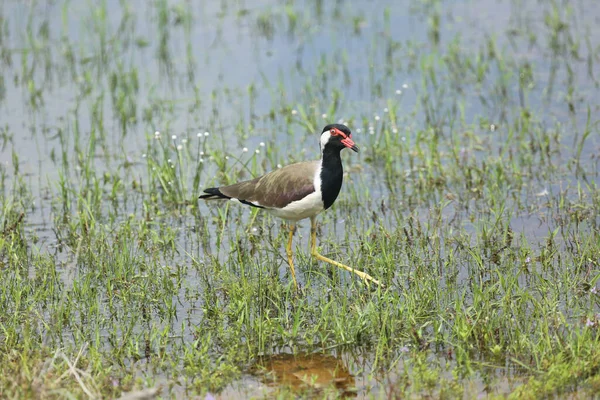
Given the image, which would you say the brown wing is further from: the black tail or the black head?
the black head

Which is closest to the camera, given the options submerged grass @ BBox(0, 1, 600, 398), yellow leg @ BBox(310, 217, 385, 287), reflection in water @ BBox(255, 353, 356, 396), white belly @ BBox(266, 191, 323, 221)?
reflection in water @ BBox(255, 353, 356, 396)

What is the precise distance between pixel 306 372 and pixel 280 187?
6.66ft

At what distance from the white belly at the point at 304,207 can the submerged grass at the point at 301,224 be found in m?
0.44

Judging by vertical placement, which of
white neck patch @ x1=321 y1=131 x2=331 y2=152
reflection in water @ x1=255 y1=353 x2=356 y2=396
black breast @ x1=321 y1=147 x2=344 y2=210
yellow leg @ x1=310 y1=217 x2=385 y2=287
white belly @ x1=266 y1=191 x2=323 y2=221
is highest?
white neck patch @ x1=321 y1=131 x2=331 y2=152

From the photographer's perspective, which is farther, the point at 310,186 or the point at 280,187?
the point at 280,187

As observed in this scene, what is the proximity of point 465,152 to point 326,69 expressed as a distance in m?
3.32

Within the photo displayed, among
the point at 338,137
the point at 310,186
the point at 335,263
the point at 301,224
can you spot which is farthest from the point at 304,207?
the point at 301,224

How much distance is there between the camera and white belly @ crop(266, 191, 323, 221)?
7832mm

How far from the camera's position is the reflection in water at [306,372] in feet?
19.9

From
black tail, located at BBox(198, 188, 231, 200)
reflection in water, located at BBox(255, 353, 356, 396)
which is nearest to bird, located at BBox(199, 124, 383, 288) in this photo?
black tail, located at BBox(198, 188, 231, 200)

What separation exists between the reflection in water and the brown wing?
5.61 feet

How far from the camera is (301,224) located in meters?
9.32

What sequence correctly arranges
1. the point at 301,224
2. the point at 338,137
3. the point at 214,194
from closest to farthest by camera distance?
the point at 338,137 → the point at 214,194 → the point at 301,224

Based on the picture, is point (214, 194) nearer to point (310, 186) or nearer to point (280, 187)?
point (280, 187)
